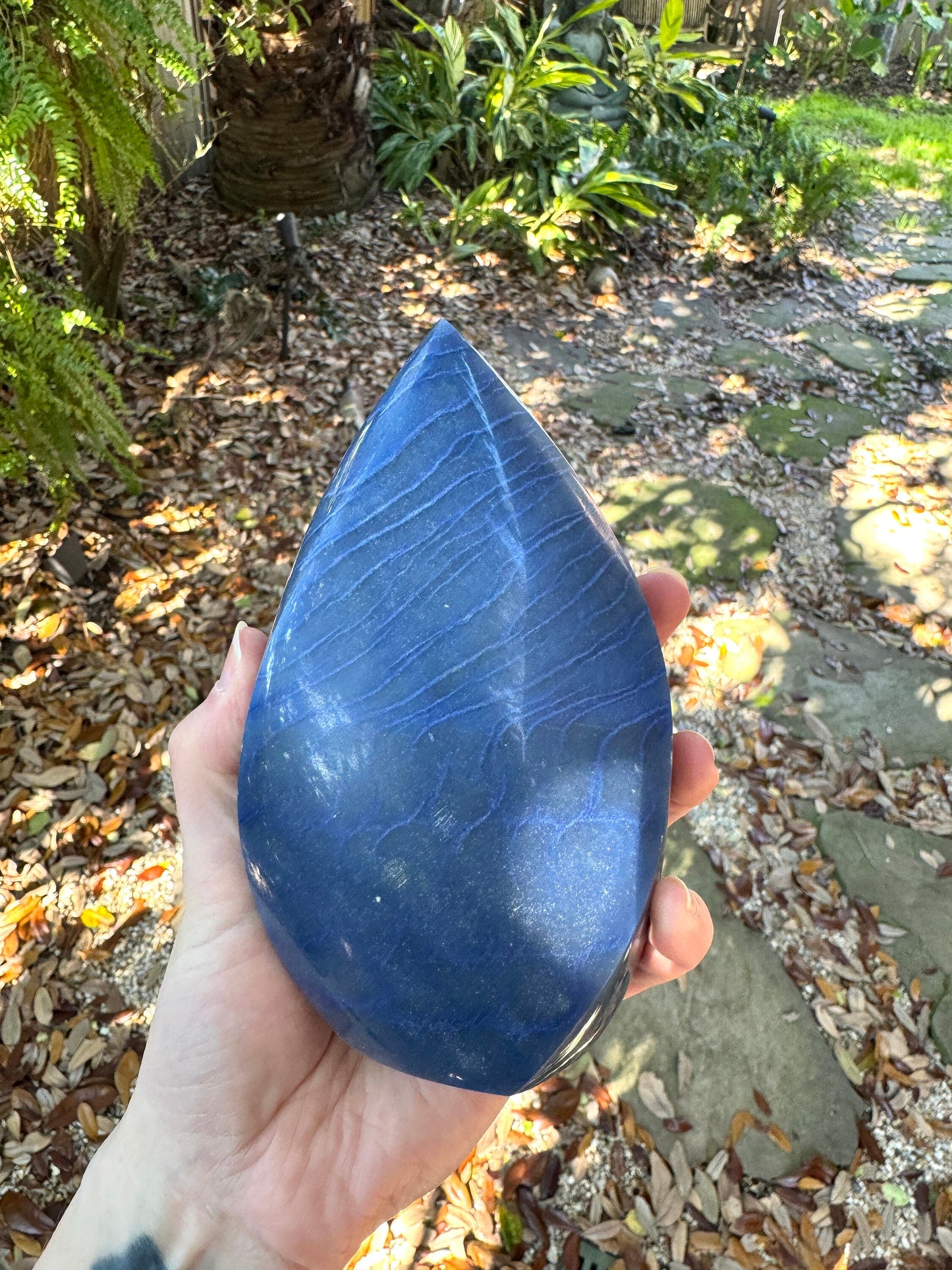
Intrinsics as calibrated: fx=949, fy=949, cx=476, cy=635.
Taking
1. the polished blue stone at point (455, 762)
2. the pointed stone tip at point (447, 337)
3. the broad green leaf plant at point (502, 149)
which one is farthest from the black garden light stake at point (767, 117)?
the polished blue stone at point (455, 762)

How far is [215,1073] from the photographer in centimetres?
173

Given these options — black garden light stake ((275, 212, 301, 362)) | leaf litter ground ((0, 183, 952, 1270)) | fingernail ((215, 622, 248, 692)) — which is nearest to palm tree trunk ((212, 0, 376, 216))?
leaf litter ground ((0, 183, 952, 1270))

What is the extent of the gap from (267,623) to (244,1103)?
2174 millimetres

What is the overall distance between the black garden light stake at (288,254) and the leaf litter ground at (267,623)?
0.38 feet

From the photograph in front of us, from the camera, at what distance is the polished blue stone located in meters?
1.49

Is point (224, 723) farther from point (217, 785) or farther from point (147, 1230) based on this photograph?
point (147, 1230)

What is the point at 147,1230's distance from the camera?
1671 mm

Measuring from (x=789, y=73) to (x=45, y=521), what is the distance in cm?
1138

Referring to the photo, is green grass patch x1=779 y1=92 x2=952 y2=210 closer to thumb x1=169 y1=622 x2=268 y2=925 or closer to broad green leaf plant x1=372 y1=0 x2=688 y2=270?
broad green leaf plant x1=372 y1=0 x2=688 y2=270

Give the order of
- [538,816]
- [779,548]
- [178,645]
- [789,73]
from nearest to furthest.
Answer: [538,816], [178,645], [779,548], [789,73]

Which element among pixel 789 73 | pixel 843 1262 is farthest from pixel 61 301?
pixel 789 73

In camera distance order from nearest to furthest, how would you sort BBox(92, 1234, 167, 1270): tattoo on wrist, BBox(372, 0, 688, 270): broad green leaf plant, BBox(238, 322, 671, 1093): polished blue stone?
1. BBox(238, 322, 671, 1093): polished blue stone
2. BBox(92, 1234, 167, 1270): tattoo on wrist
3. BBox(372, 0, 688, 270): broad green leaf plant

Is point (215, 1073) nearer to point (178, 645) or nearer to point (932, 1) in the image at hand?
point (178, 645)

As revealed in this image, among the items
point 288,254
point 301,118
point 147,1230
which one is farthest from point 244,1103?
point 301,118
